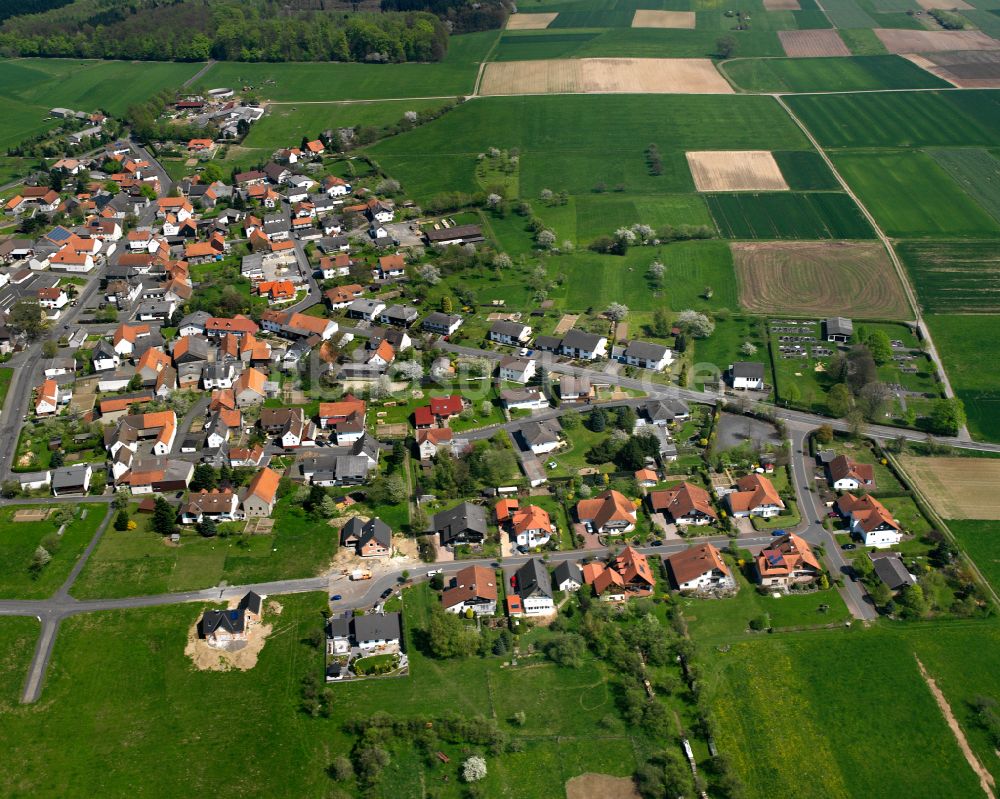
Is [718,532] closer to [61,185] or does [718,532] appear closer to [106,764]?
[106,764]

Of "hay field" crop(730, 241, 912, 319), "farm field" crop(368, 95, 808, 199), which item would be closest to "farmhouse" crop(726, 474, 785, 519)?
"hay field" crop(730, 241, 912, 319)

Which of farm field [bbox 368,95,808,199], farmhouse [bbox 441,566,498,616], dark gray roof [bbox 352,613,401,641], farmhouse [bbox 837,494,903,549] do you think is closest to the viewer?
dark gray roof [bbox 352,613,401,641]

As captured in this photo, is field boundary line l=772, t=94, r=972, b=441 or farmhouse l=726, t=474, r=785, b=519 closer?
farmhouse l=726, t=474, r=785, b=519

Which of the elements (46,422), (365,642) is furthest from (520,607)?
(46,422)

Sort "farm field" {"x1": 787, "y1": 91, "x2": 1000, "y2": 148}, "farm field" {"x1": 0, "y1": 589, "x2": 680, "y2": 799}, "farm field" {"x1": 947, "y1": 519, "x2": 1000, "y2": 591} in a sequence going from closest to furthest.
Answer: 1. "farm field" {"x1": 0, "y1": 589, "x2": 680, "y2": 799}
2. "farm field" {"x1": 947, "y1": 519, "x2": 1000, "y2": 591}
3. "farm field" {"x1": 787, "y1": 91, "x2": 1000, "y2": 148}

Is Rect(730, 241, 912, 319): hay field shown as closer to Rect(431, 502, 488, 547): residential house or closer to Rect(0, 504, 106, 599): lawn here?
Rect(431, 502, 488, 547): residential house

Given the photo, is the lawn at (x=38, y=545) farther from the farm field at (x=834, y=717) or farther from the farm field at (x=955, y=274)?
the farm field at (x=955, y=274)

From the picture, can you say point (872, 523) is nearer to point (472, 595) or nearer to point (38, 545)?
point (472, 595)
